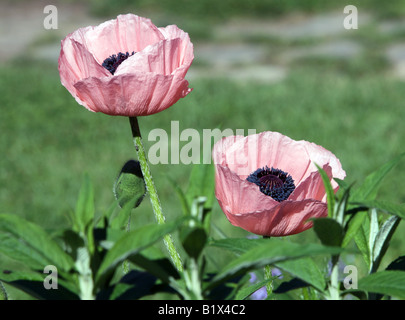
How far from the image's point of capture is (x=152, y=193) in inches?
27.0

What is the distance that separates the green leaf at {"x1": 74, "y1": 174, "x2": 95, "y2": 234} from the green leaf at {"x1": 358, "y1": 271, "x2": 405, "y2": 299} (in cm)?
21

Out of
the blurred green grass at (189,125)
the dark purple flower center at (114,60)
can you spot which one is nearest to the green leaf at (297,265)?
the dark purple flower center at (114,60)

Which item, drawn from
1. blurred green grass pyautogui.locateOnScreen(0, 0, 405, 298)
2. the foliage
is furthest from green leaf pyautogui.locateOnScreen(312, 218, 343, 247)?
blurred green grass pyautogui.locateOnScreen(0, 0, 405, 298)

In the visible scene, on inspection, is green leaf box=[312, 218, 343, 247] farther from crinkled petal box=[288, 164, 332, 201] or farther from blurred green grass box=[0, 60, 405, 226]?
blurred green grass box=[0, 60, 405, 226]

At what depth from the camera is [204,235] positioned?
1.38 ft

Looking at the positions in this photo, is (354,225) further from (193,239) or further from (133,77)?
(133,77)

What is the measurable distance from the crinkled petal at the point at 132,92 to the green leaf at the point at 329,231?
31 cm

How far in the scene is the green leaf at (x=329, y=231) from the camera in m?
0.45

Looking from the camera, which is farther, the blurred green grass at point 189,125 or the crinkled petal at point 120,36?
the blurred green grass at point 189,125

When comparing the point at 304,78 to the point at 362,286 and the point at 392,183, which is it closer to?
A: the point at 392,183

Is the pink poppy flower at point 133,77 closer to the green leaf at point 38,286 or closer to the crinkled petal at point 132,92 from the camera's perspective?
the crinkled petal at point 132,92

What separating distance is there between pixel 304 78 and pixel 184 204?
17.0ft

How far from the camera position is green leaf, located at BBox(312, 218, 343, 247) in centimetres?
45
